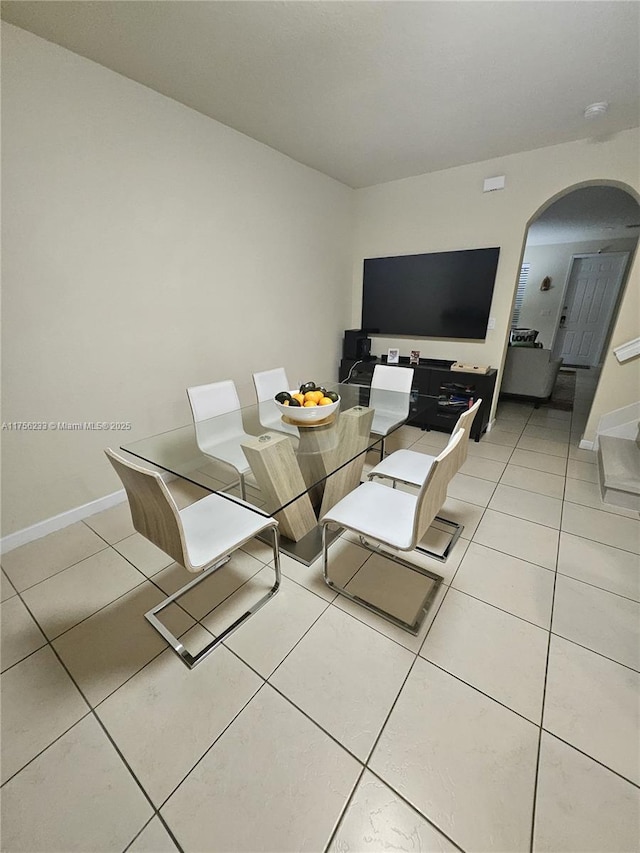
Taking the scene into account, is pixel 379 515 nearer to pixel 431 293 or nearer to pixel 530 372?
pixel 431 293

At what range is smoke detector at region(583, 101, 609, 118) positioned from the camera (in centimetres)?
216

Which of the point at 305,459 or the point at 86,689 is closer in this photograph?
the point at 86,689

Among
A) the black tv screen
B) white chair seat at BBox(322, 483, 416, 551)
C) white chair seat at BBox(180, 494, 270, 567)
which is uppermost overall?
the black tv screen

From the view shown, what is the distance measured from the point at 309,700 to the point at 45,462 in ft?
6.53

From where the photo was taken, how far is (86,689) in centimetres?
123

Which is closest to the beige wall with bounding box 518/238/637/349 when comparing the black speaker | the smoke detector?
the black speaker

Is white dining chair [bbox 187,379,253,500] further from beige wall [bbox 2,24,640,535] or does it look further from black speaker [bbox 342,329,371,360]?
black speaker [bbox 342,329,371,360]

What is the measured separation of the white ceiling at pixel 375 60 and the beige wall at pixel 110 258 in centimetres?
23

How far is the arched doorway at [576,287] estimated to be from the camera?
19.7ft

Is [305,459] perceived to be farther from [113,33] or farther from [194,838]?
[113,33]

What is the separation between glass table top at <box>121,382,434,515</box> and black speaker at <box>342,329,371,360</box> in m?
1.73

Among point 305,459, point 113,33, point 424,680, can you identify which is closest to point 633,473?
point 424,680

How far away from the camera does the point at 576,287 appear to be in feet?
22.3

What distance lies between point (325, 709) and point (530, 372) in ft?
15.0
